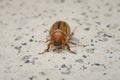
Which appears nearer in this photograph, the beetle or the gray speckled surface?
the gray speckled surface

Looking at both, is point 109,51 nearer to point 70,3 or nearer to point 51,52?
point 51,52

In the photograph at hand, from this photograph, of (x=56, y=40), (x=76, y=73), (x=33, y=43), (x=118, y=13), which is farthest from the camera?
(x=118, y=13)

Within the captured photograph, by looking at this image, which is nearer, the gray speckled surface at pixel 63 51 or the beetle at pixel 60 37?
the gray speckled surface at pixel 63 51

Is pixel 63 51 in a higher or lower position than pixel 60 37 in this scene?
lower

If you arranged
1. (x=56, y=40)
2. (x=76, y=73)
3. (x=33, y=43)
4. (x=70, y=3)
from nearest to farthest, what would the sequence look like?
(x=76, y=73) → (x=56, y=40) → (x=33, y=43) → (x=70, y=3)

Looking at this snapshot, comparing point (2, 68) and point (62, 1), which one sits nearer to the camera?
point (2, 68)

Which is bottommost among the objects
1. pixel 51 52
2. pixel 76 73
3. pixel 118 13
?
pixel 76 73

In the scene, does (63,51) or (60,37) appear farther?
(63,51)

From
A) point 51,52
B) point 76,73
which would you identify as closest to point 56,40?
point 51,52
